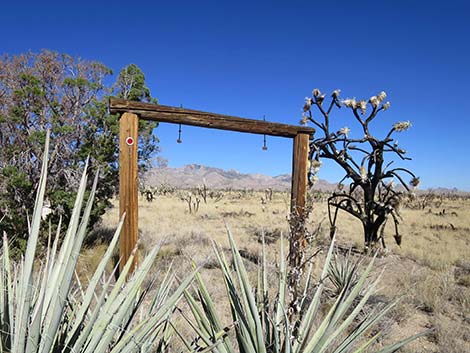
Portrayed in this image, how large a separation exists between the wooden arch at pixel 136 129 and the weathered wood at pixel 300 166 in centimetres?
2

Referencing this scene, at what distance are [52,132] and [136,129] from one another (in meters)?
2.76

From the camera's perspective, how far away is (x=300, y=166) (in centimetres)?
489

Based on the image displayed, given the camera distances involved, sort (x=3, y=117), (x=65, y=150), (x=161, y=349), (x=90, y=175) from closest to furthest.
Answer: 1. (x=161, y=349)
2. (x=3, y=117)
3. (x=65, y=150)
4. (x=90, y=175)

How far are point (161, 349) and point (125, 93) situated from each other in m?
6.21

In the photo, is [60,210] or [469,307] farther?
[60,210]

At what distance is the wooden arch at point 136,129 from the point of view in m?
3.61

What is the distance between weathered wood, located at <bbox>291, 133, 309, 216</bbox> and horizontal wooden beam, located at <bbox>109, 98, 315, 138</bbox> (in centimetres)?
13

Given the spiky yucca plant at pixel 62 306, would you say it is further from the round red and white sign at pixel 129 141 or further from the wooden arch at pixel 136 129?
the round red and white sign at pixel 129 141

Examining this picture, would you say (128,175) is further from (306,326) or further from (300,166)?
(306,326)

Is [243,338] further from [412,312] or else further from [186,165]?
[186,165]

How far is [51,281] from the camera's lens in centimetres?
101

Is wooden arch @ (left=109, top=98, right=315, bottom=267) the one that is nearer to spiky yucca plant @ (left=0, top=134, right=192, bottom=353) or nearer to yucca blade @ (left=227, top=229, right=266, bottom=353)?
yucca blade @ (left=227, top=229, right=266, bottom=353)

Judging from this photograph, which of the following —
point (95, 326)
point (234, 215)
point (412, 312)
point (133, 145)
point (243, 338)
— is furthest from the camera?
point (234, 215)

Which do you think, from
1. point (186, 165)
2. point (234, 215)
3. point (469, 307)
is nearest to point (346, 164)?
point (469, 307)
